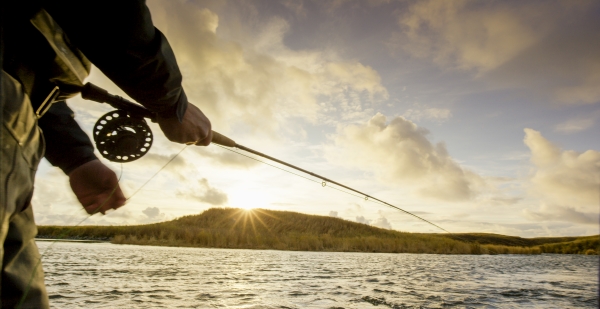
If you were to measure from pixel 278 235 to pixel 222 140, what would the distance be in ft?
105

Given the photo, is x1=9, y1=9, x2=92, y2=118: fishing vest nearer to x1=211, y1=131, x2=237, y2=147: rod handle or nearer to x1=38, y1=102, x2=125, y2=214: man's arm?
x1=38, y1=102, x2=125, y2=214: man's arm

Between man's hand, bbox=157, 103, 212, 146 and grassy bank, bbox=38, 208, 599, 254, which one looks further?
grassy bank, bbox=38, 208, 599, 254

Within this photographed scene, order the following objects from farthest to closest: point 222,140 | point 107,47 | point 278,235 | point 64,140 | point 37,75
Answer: point 278,235 → point 222,140 → point 64,140 → point 107,47 → point 37,75

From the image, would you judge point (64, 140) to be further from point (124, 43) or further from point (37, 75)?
point (124, 43)

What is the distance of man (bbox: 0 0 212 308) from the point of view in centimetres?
103

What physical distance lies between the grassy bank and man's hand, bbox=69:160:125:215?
10.4 m

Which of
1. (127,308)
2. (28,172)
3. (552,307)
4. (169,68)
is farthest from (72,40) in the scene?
(552,307)

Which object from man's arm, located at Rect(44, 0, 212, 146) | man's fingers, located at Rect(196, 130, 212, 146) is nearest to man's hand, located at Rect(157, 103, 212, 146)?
man's fingers, located at Rect(196, 130, 212, 146)

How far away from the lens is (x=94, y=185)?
7.68ft

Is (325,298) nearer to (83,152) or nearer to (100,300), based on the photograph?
(100,300)

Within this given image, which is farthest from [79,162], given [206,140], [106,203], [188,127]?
[206,140]

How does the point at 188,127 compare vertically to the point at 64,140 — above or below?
above

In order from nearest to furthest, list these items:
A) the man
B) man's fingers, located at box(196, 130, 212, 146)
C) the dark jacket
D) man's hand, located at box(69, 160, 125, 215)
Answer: the man, the dark jacket, man's hand, located at box(69, 160, 125, 215), man's fingers, located at box(196, 130, 212, 146)

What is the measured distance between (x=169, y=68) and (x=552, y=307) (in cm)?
662
